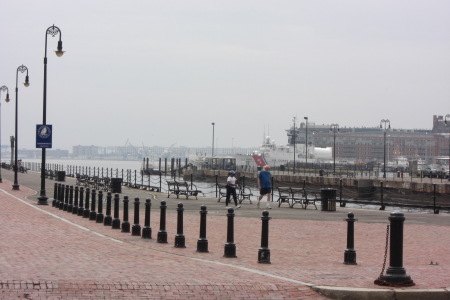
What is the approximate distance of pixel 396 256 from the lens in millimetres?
11133

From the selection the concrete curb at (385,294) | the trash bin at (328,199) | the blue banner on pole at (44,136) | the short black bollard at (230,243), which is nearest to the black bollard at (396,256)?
the concrete curb at (385,294)

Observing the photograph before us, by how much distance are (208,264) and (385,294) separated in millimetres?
3444

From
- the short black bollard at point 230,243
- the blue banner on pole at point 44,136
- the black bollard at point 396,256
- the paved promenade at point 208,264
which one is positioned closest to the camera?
the paved promenade at point 208,264

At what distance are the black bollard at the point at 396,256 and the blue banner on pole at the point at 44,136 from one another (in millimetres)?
23700

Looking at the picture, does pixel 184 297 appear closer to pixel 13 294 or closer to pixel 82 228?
pixel 13 294

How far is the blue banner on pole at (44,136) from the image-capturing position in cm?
3269

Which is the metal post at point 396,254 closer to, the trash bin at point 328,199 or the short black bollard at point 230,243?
the short black bollard at point 230,243

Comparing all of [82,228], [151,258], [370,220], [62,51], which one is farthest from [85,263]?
[62,51]

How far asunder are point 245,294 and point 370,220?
14.3 metres

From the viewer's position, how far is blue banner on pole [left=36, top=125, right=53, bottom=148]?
3269 cm

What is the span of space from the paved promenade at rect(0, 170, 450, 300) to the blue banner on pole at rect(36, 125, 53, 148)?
11.5 m

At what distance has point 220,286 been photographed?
10.8m

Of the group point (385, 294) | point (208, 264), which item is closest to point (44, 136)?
point (208, 264)

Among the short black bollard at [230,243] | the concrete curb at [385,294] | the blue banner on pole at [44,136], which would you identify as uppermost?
the blue banner on pole at [44,136]
